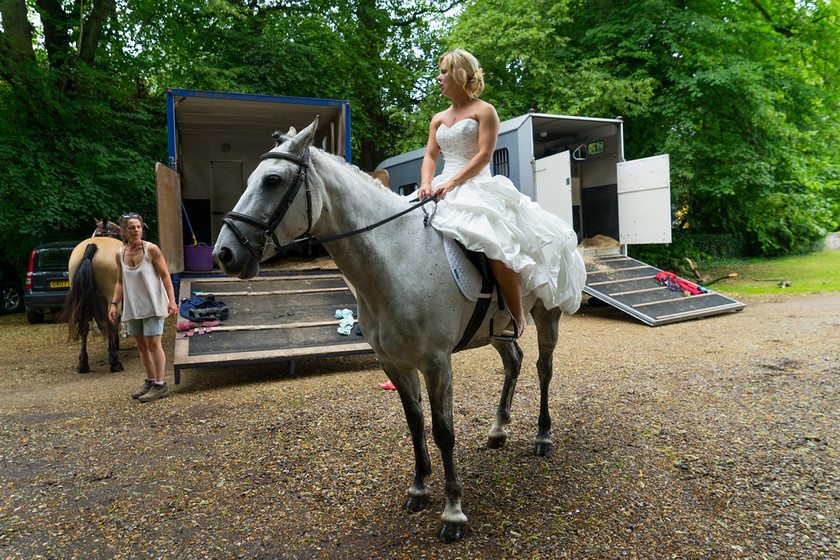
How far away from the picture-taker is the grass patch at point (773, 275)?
1082cm

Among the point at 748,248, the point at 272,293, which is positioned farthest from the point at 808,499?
the point at 748,248

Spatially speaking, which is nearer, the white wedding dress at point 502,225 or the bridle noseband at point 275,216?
the bridle noseband at point 275,216

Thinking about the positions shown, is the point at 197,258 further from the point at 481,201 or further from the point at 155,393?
the point at 481,201

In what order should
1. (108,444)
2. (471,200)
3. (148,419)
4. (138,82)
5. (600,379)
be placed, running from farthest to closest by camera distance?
(138,82), (600,379), (148,419), (108,444), (471,200)

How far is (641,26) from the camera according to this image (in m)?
12.0

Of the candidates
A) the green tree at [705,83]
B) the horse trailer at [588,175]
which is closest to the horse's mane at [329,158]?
the horse trailer at [588,175]

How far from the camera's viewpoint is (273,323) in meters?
5.77

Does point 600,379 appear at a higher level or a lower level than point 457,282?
lower

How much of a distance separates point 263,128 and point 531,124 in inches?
200

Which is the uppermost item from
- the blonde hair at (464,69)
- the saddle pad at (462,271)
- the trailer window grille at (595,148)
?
the trailer window grille at (595,148)

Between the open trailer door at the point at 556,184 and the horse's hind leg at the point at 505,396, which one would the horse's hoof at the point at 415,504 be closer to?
the horse's hind leg at the point at 505,396

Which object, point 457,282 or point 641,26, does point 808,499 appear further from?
point 641,26

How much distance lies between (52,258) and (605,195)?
35.9ft

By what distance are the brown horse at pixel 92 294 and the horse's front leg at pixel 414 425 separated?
4442mm
